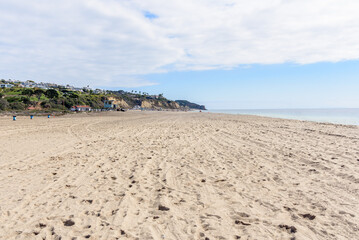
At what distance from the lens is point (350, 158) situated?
24.8 feet

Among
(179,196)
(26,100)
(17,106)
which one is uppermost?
(26,100)

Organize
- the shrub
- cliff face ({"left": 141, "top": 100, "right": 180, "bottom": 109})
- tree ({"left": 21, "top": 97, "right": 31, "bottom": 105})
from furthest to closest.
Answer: cliff face ({"left": 141, "top": 100, "right": 180, "bottom": 109})
tree ({"left": 21, "top": 97, "right": 31, "bottom": 105})
the shrub

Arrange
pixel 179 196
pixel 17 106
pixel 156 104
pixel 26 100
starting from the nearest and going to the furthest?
pixel 179 196, pixel 17 106, pixel 26 100, pixel 156 104

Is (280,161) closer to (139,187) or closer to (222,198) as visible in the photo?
(222,198)

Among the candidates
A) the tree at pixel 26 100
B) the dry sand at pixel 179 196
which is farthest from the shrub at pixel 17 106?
the dry sand at pixel 179 196

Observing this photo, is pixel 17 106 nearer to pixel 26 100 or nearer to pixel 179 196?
pixel 26 100

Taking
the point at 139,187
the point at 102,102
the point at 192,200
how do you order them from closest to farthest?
the point at 192,200
the point at 139,187
the point at 102,102

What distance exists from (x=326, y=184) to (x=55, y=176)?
22.3 feet

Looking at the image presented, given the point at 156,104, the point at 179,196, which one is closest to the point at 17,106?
the point at 179,196

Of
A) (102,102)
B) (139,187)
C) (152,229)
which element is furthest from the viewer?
(102,102)

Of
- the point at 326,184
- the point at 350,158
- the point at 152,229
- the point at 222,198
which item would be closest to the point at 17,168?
the point at 152,229

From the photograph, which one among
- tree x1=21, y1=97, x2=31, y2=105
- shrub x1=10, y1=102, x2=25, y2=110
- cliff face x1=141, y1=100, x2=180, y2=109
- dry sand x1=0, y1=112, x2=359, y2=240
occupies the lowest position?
dry sand x1=0, y1=112, x2=359, y2=240

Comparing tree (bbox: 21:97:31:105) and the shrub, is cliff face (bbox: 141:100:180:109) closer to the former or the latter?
tree (bbox: 21:97:31:105)

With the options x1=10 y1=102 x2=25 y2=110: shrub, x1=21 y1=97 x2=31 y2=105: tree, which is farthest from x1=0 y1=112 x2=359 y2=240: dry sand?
x1=21 y1=97 x2=31 y2=105: tree
